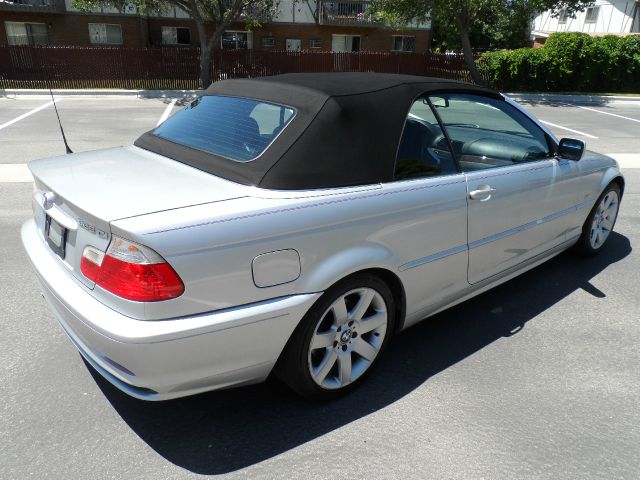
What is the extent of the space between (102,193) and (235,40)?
30213 millimetres

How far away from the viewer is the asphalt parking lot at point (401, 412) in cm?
235

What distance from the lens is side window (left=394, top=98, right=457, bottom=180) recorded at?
2.88 meters

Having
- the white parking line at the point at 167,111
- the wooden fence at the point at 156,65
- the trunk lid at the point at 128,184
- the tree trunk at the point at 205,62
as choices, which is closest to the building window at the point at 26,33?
the wooden fence at the point at 156,65

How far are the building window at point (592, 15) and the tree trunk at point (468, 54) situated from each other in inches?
1058

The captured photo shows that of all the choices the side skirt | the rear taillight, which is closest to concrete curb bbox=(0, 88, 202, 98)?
the side skirt

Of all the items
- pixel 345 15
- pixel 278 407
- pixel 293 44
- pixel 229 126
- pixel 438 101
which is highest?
→ pixel 345 15

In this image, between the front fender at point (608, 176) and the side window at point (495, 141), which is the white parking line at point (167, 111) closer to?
the side window at point (495, 141)

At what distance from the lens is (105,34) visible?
27.7 metres

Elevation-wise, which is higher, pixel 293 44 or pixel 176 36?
pixel 176 36

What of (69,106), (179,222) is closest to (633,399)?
(179,222)

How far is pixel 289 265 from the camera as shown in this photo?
2.30m

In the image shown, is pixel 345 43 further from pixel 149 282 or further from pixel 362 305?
pixel 149 282

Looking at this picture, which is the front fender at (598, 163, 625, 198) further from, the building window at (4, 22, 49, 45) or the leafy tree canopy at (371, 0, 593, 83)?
the building window at (4, 22, 49, 45)

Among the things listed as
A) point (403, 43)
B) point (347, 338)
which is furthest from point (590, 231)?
point (403, 43)
